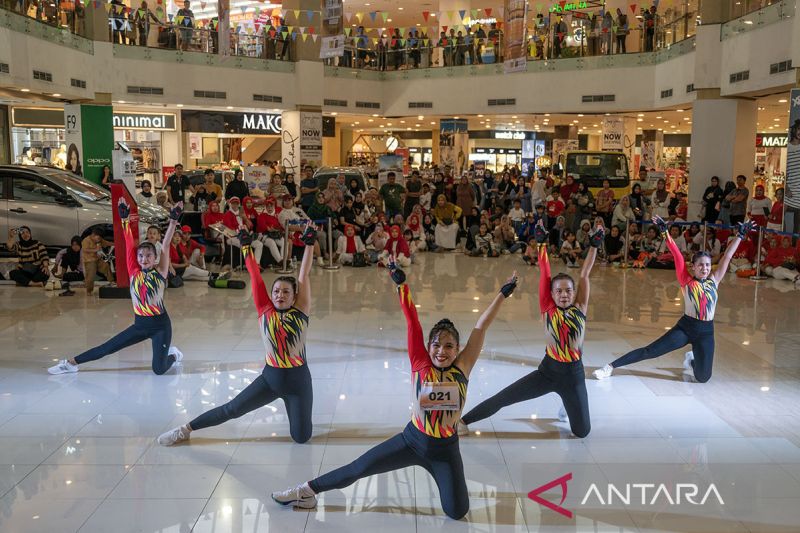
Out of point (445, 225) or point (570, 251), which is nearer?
point (570, 251)

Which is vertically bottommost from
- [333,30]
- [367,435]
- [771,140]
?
[367,435]

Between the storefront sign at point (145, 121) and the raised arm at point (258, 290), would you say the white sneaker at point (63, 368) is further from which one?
the storefront sign at point (145, 121)

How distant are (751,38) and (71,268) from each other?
45.4 feet

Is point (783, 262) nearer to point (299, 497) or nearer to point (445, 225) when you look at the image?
point (445, 225)

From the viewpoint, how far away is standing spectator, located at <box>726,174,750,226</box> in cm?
1634

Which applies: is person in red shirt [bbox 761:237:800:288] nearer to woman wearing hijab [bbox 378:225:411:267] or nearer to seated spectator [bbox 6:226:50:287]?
woman wearing hijab [bbox 378:225:411:267]

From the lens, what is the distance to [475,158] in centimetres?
3888

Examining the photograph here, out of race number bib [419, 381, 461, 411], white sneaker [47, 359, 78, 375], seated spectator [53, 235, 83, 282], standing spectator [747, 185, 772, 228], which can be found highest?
standing spectator [747, 185, 772, 228]

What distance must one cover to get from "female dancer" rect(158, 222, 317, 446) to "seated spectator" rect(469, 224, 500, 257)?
1135 cm

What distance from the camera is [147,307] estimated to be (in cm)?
735

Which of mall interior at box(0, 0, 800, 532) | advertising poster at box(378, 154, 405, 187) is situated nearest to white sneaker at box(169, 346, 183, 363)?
mall interior at box(0, 0, 800, 532)

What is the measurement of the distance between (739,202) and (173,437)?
45.7 feet

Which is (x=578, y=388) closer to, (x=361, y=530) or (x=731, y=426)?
(x=731, y=426)

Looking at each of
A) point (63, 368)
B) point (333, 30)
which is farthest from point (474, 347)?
point (333, 30)
